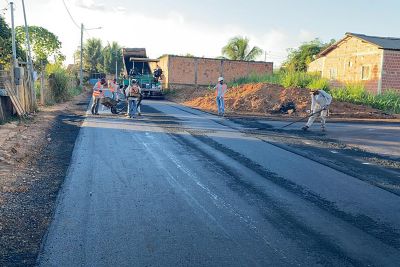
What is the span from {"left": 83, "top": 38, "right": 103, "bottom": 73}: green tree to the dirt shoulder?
59.0m

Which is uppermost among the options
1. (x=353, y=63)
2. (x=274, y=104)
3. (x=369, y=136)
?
(x=353, y=63)

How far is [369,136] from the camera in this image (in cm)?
1452

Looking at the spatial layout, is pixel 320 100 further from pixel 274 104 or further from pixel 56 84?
pixel 56 84

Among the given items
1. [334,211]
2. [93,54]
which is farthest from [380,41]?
[93,54]

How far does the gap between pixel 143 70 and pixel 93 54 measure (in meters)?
40.1

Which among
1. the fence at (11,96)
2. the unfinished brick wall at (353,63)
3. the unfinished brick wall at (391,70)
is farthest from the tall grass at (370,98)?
A: the fence at (11,96)

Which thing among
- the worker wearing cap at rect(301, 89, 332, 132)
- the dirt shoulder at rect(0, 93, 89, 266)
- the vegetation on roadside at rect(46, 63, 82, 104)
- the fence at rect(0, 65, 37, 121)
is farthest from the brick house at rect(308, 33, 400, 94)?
the fence at rect(0, 65, 37, 121)

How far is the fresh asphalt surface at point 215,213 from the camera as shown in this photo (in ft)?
14.3

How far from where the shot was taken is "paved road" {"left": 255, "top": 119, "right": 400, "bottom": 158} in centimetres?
1183

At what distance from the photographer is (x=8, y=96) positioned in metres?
15.1

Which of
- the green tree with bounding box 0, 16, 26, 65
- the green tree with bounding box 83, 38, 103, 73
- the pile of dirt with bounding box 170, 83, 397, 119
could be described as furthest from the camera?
the green tree with bounding box 83, 38, 103, 73

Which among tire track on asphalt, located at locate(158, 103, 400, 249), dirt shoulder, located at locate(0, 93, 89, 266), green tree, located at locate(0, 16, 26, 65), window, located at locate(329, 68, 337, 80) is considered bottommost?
tire track on asphalt, located at locate(158, 103, 400, 249)

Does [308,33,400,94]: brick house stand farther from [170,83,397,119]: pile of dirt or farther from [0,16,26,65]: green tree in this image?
[0,16,26,65]: green tree

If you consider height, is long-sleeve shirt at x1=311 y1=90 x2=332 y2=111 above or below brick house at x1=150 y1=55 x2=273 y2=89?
below
